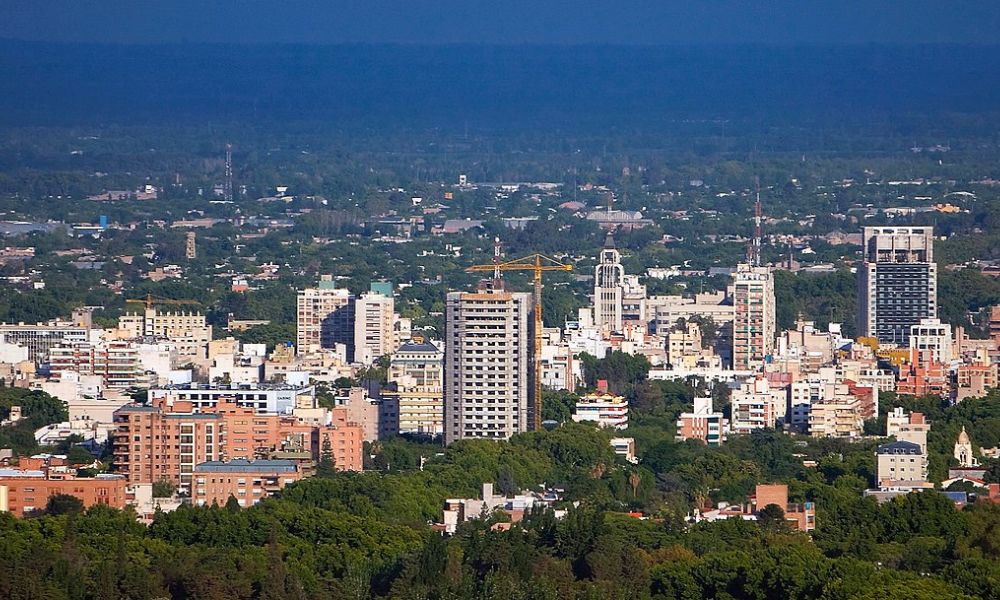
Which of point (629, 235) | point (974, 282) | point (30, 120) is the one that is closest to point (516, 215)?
point (629, 235)

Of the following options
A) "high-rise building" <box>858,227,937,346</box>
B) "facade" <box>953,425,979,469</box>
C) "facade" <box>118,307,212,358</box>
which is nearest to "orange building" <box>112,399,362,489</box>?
"facade" <box>953,425,979,469</box>

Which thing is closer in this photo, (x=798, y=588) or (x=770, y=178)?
(x=798, y=588)

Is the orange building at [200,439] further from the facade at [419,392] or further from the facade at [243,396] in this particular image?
the facade at [419,392]

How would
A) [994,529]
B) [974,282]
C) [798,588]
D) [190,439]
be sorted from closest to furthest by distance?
[798,588]
[994,529]
[190,439]
[974,282]

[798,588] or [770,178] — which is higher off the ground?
[770,178]

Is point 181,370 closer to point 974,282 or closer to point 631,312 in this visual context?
point 631,312

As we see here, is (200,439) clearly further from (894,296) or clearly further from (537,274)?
(894,296)

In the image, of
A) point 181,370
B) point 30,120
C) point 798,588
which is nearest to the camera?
point 798,588
